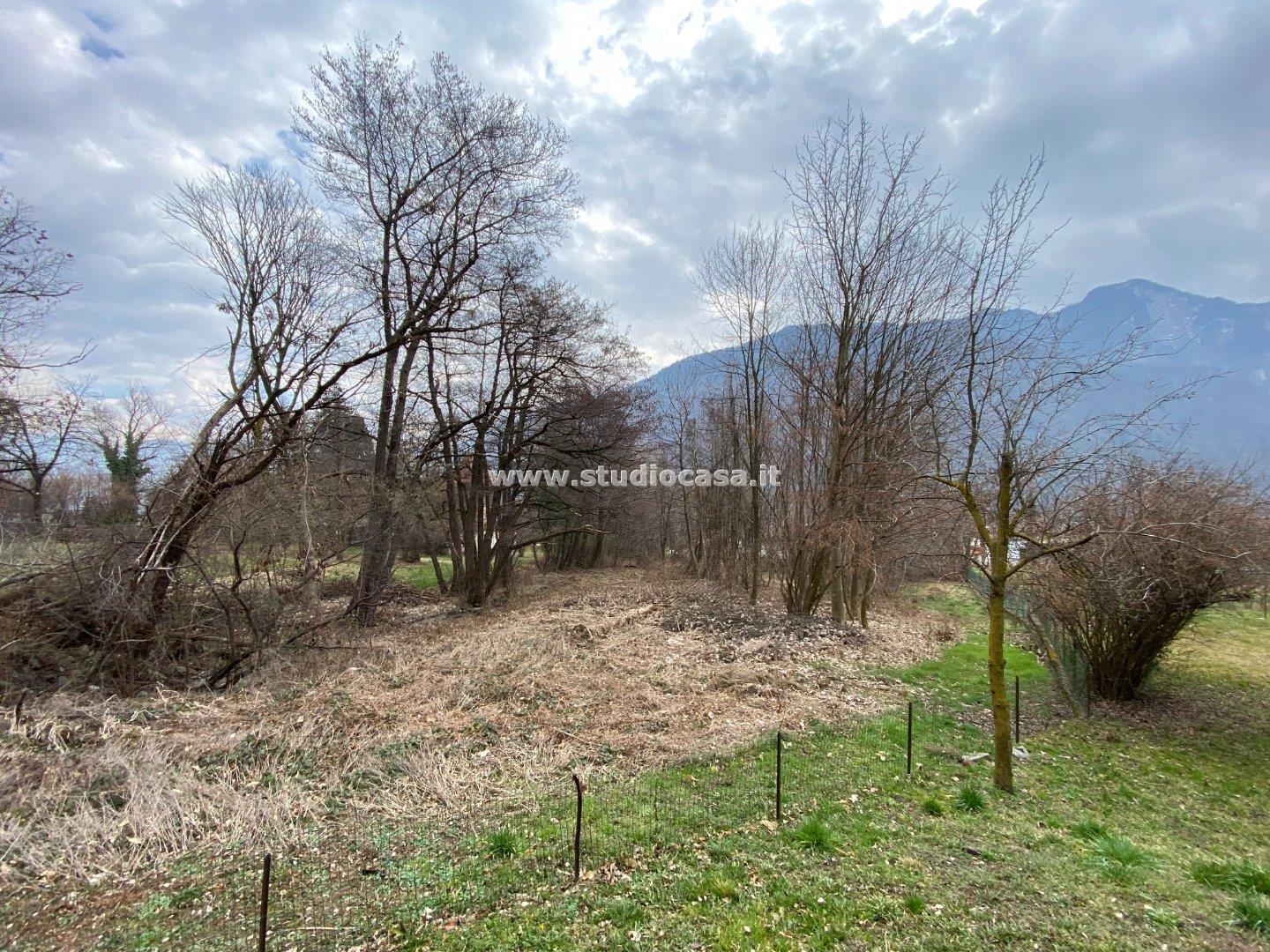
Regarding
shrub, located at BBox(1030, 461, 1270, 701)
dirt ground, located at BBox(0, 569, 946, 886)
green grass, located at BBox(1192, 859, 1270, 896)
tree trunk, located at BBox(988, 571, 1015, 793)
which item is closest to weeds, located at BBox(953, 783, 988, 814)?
tree trunk, located at BBox(988, 571, 1015, 793)

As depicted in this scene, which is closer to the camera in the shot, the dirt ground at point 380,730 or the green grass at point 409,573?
the dirt ground at point 380,730

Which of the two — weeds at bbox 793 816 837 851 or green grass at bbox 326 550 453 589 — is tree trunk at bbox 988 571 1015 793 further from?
green grass at bbox 326 550 453 589

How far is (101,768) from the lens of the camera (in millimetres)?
4387

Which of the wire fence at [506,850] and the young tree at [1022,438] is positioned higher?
the young tree at [1022,438]

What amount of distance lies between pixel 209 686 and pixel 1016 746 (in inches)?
405

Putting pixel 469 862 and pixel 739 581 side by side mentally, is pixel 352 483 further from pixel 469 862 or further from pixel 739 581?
pixel 739 581

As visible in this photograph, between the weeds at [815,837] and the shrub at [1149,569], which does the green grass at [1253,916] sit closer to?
the weeds at [815,837]

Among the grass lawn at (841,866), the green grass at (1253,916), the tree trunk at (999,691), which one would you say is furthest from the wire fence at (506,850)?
the green grass at (1253,916)

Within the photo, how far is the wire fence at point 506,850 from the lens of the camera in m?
3.04

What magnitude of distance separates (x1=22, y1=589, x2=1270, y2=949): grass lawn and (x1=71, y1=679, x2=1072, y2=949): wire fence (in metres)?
0.02

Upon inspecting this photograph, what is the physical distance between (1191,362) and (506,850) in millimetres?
31835

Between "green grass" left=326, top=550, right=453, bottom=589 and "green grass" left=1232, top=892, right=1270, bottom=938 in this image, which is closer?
"green grass" left=1232, top=892, right=1270, bottom=938

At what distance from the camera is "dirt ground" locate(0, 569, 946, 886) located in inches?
155

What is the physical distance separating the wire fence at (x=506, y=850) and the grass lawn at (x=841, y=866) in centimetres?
2
